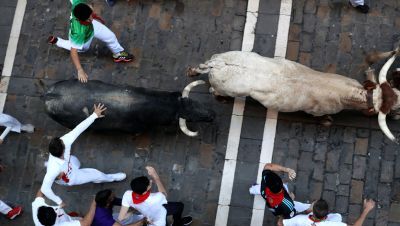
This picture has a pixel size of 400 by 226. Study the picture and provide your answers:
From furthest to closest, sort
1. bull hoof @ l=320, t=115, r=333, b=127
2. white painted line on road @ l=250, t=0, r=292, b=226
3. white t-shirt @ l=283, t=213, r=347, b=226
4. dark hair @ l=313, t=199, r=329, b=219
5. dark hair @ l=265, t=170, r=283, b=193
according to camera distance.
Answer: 1. bull hoof @ l=320, t=115, r=333, b=127
2. white painted line on road @ l=250, t=0, r=292, b=226
3. dark hair @ l=265, t=170, r=283, b=193
4. white t-shirt @ l=283, t=213, r=347, b=226
5. dark hair @ l=313, t=199, r=329, b=219

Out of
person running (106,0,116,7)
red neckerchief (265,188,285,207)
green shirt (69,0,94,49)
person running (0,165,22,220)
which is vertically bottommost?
person running (0,165,22,220)

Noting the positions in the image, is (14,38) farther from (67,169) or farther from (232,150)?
(232,150)

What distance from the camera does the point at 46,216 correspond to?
7836 millimetres

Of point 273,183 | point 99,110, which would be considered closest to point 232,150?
→ point 273,183

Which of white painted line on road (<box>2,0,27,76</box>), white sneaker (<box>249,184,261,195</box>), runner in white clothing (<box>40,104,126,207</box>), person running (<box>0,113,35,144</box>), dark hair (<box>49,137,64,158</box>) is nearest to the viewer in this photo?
dark hair (<box>49,137,64,158</box>)

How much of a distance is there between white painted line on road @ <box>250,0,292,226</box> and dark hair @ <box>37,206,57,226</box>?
3753 millimetres

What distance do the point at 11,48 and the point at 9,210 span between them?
11.8ft

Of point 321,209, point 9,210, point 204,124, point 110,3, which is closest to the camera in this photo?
point 321,209

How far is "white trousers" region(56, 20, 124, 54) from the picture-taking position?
1030cm

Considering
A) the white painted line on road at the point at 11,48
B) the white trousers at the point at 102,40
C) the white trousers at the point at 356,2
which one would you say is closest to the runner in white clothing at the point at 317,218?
the white trousers at the point at 356,2

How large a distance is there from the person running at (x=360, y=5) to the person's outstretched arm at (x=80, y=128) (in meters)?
5.33

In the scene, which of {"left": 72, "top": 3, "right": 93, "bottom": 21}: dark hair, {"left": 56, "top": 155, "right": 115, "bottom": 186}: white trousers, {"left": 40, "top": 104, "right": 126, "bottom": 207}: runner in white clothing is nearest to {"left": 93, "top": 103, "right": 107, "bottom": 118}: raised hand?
{"left": 40, "top": 104, "right": 126, "bottom": 207}: runner in white clothing

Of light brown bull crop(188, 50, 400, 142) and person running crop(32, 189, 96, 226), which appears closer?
person running crop(32, 189, 96, 226)

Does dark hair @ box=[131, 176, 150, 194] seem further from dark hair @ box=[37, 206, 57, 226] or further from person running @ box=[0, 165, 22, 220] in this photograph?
person running @ box=[0, 165, 22, 220]
